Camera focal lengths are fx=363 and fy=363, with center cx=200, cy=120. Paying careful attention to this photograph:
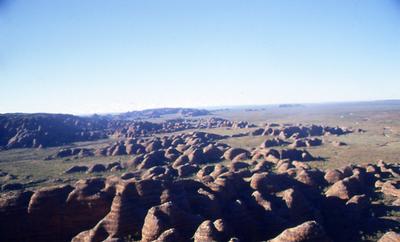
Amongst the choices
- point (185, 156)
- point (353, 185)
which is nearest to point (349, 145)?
point (185, 156)

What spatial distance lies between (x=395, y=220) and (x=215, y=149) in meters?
37.5

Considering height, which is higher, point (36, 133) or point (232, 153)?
point (36, 133)

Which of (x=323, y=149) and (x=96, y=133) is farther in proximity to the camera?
(x=96, y=133)

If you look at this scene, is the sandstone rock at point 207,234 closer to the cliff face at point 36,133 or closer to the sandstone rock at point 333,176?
the sandstone rock at point 333,176

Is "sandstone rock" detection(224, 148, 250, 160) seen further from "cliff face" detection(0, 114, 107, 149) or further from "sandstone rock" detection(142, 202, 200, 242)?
"cliff face" detection(0, 114, 107, 149)

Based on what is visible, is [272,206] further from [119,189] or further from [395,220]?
[119,189]

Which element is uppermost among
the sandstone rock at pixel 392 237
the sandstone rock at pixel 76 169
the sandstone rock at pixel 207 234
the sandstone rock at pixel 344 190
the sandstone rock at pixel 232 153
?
the sandstone rock at pixel 207 234

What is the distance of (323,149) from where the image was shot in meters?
66.9

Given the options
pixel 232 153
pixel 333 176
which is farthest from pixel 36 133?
pixel 333 176

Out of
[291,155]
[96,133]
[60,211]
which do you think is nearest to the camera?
[60,211]

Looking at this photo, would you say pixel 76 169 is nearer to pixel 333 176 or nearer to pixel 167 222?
pixel 333 176

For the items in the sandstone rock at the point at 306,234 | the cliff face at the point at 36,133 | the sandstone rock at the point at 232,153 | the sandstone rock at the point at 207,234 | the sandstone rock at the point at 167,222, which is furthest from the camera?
the cliff face at the point at 36,133

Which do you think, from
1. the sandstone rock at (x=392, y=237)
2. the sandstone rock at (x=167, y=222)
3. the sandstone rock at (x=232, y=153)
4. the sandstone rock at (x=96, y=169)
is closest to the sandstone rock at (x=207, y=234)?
the sandstone rock at (x=167, y=222)

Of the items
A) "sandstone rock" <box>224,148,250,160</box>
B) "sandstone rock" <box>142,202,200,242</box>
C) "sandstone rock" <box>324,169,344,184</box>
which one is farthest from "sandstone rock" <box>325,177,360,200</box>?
"sandstone rock" <box>224,148,250,160</box>
